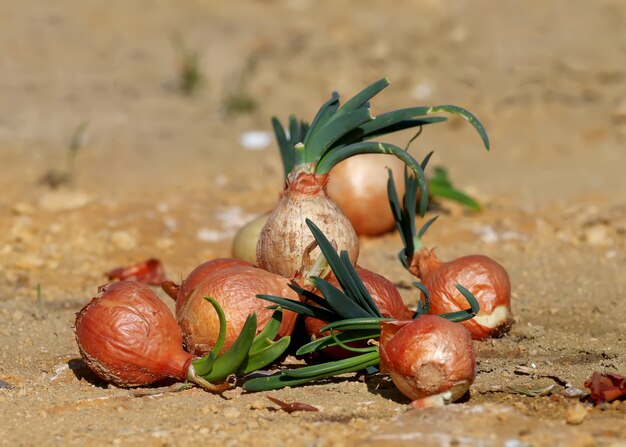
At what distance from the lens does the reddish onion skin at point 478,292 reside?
11.4ft

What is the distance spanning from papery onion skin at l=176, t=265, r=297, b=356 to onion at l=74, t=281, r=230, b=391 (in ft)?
0.29

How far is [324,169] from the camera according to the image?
3.39 meters

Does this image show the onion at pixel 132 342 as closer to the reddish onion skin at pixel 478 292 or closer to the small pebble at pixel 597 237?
the reddish onion skin at pixel 478 292

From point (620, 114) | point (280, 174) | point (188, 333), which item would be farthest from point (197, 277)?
point (620, 114)

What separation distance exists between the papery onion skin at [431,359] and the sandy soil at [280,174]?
0.09 metres

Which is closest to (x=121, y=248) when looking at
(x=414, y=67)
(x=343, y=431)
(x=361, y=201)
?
(x=361, y=201)

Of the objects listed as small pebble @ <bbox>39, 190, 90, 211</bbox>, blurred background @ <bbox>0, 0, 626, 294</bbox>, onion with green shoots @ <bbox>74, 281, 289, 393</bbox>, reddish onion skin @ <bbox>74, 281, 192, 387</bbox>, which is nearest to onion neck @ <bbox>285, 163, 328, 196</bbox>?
onion with green shoots @ <bbox>74, 281, 289, 393</bbox>

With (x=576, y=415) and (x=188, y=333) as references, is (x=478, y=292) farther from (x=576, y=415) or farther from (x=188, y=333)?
(x=188, y=333)

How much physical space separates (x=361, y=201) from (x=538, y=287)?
A: 1.18m

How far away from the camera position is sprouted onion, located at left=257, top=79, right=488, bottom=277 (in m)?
3.31

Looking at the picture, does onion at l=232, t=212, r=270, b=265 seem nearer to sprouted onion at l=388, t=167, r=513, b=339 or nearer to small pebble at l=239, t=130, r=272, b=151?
sprouted onion at l=388, t=167, r=513, b=339

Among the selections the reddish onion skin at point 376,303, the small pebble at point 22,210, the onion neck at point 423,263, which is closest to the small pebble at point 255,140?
the small pebble at point 22,210

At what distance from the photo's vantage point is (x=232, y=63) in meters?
8.78

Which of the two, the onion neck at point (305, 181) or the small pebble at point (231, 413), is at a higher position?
the onion neck at point (305, 181)
